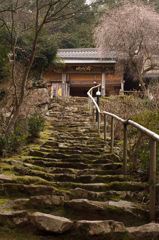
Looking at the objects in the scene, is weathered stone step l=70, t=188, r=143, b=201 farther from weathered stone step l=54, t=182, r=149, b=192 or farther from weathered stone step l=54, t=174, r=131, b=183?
weathered stone step l=54, t=174, r=131, b=183

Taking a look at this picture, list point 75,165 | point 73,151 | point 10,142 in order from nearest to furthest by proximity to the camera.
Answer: point 75,165
point 10,142
point 73,151

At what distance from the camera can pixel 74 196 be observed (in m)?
2.64

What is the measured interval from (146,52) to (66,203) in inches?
470

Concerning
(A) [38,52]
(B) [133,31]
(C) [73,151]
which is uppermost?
(B) [133,31]

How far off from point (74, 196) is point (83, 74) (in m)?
14.0

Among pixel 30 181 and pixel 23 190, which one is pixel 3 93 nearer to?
pixel 30 181

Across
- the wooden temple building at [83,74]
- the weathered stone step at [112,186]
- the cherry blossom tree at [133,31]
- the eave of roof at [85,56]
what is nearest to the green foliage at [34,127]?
the weathered stone step at [112,186]

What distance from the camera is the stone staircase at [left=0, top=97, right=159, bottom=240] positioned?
1944 mm

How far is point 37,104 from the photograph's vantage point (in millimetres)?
8781

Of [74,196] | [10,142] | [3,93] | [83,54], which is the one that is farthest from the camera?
[83,54]

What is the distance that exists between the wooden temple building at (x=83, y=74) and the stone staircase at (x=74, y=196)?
1029cm

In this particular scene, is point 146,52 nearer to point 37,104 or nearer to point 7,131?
point 37,104

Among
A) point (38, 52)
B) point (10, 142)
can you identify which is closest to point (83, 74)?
point (38, 52)

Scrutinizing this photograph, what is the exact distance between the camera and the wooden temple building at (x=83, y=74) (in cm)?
1452
